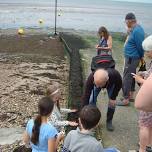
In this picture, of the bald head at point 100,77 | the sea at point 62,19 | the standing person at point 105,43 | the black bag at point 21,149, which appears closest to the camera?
the bald head at point 100,77

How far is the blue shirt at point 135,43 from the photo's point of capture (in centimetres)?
710

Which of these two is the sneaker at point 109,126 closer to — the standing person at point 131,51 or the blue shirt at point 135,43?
the standing person at point 131,51

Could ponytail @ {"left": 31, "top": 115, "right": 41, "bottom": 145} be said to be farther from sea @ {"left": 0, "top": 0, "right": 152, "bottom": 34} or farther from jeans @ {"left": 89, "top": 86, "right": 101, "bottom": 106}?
sea @ {"left": 0, "top": 0, "right": 152, "bottom": 34}

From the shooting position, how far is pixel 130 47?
7.27 m

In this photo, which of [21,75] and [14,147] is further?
[21,75]

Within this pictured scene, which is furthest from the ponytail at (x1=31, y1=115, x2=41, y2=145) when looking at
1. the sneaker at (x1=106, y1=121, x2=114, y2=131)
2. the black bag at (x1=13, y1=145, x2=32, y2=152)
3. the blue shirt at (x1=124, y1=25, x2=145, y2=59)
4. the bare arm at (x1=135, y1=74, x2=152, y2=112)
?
the blue shirt at (x1=124, y1=25, x2=145, y2=59)

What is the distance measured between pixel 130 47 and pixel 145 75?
1.92 metres

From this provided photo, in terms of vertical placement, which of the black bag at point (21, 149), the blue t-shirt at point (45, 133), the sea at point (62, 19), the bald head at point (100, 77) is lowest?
the sea at point (62, 19)

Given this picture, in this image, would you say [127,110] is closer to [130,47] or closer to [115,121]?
[115,121]

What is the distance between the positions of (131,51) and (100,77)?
2.04m

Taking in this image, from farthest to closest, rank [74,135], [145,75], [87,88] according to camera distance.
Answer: [87,88] < [145,75] < [74,135]

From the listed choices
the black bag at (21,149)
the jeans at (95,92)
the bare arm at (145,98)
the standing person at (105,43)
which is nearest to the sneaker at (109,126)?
the jeans at (95,92)

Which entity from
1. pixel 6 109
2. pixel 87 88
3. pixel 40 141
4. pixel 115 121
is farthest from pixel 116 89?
pixel 6 109

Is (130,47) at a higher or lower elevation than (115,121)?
higher
